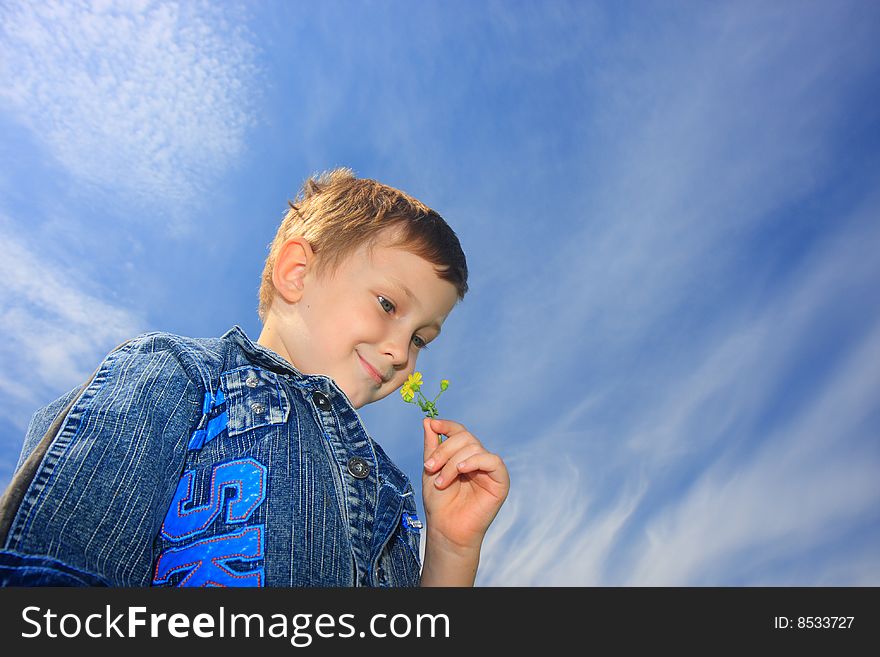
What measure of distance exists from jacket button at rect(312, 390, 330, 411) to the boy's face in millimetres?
254

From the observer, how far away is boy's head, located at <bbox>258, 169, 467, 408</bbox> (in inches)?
98.4

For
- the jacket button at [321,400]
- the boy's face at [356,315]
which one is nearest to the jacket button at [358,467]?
the jacket button at [321,400]

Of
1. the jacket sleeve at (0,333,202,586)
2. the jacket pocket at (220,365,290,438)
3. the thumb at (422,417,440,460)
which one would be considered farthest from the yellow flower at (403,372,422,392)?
the jacket sleeve at (0,333,202,586)

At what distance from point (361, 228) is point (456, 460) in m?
1.25

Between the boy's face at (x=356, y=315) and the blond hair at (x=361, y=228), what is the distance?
A: 0.06 meters

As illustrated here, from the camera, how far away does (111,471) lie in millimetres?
1383

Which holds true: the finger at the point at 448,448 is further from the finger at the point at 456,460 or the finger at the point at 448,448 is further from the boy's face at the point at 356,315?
the boy's face at the point at 356,315

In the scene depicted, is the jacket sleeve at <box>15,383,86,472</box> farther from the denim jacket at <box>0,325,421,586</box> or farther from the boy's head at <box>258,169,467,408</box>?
the boy's head at <box>258,169,467,408</box>

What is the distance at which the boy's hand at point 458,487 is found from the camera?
2.24 metres

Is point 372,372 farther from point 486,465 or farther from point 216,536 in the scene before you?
point 216,536

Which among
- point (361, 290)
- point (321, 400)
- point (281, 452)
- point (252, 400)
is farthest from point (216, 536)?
point (361, 290)
